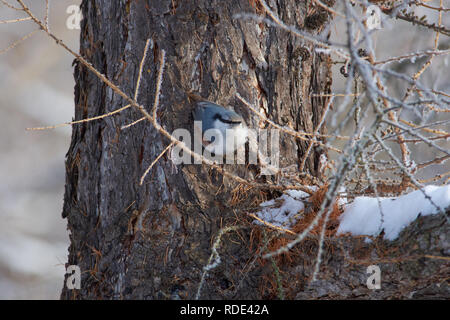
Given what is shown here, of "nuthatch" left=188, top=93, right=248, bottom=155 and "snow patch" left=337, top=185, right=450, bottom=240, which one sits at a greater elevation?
"nuthatch" left=188, top=93, right=248, bottom=155

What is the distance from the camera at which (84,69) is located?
6.78ft

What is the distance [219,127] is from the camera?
1.88 m

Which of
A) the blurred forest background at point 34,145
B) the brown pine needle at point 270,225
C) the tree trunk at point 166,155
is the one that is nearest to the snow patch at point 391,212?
the brown pine needle at point 270,225

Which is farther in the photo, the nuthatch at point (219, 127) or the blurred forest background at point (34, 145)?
the blurred forest background at point (34, 145)

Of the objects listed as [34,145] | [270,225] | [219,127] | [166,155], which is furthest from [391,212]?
[34,145]

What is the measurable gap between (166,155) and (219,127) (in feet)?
0.79

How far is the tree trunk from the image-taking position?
1753mm

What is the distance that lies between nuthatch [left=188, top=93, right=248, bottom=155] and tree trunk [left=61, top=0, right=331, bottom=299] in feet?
0.15

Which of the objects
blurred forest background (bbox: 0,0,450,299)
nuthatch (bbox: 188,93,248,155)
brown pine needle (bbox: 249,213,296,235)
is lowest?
brown pine needle (bbox: 249,213,296,235)

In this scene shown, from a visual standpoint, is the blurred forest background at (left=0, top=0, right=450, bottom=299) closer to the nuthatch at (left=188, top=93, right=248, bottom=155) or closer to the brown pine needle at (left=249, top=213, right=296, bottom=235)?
the nuthatch at (left=188, top=93, right=248, bottom=155)

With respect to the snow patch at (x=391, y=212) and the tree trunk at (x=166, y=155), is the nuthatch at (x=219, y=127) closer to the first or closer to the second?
the tree trunk at (x=166, y=155)

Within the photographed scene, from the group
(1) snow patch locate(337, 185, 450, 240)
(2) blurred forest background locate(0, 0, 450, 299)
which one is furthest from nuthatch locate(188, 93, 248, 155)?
(2) blurred forest background locate(0, 0, 450, 299)

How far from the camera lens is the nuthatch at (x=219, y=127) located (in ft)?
6.12

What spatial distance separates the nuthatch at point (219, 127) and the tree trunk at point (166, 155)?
1.8 inches
